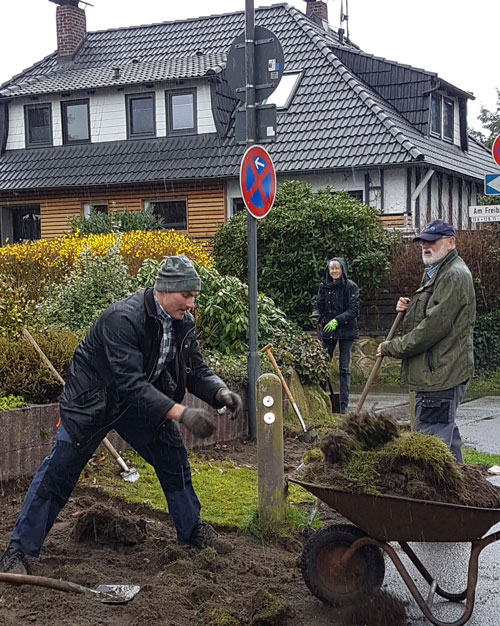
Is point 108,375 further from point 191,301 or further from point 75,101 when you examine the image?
point 75,101

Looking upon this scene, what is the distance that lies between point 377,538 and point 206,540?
1384mm

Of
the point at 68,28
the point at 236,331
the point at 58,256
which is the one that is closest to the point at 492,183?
the point at 236,331

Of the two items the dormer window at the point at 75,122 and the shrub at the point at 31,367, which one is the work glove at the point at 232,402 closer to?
the shrub at the point at 31,367

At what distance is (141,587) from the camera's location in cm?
512

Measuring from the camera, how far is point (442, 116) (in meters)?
25.8

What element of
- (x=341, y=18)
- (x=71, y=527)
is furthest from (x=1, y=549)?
(x=341, y=18)

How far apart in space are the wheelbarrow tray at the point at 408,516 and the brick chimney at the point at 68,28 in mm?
26795

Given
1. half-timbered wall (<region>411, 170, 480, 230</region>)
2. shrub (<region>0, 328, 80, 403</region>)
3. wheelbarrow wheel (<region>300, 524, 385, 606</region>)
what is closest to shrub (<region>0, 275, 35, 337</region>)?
shrub (<region>0, 328, 80, 403</region>)

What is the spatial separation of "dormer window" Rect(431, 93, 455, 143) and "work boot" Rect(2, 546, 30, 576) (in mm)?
21816

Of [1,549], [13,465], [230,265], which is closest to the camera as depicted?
[1,549]

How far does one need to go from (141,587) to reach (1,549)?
3.50 feet

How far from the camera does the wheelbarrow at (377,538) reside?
448cm

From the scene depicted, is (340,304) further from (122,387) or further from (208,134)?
(208,134)

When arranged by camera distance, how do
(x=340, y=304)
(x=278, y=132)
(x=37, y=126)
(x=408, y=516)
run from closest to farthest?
(x=408, y=516)
(x=340, y=304)
(x=278, y=132)
(x=37, y=126)
